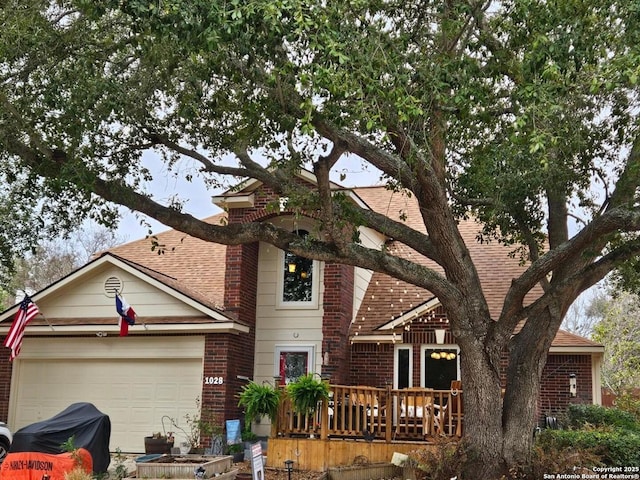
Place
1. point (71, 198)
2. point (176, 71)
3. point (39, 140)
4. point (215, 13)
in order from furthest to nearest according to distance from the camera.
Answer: point (71, 198), point (176, 71), point (39, 140), point (215, 13)

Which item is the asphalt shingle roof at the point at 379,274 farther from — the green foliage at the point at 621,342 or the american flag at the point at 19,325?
the green foliage at the point at 621,342

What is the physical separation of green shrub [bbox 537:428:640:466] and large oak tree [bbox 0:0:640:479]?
1.56 m

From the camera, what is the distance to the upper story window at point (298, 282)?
18.3 m

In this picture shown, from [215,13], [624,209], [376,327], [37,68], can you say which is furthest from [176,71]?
[376,327]

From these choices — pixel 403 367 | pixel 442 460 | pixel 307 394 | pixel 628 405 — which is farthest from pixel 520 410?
pixel 628 405

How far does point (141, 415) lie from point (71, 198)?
22.4 feet

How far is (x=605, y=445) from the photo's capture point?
12.5m

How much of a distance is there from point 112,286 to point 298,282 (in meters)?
4.65

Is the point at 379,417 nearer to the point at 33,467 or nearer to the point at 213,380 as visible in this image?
the point at 213,380

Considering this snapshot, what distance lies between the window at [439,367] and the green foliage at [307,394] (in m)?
4.66

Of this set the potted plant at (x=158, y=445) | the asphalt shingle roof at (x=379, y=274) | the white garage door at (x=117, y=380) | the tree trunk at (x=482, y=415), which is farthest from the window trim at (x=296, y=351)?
the tree trunk at (x=482, y=415)

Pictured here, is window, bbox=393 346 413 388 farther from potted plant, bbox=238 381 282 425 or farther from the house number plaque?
potted plant, bbox=238 381 282 425

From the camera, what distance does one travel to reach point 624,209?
33.7 ft

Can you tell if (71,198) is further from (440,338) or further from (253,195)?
(440,338)
